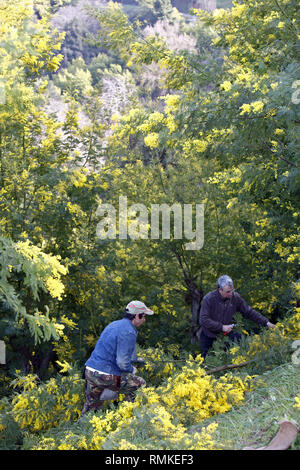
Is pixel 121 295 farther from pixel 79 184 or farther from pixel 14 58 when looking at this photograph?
pixel 14 58

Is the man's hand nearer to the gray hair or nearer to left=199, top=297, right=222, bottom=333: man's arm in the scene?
left=199, top=297, right=222, bottom=333: man's arm

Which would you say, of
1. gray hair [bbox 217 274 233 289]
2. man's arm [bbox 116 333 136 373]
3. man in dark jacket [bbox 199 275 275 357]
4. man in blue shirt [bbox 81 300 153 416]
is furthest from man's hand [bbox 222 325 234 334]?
man's arm [bbox 116 333 136 373]

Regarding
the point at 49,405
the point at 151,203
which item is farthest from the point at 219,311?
the point at 151,203

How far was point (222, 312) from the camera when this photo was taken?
224 inches

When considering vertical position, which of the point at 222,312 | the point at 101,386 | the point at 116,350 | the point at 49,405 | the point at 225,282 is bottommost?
the point at 49,405

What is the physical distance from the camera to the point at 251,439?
123 inches

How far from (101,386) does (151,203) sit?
4695 millimetres

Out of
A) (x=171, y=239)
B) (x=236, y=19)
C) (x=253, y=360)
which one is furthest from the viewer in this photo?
(x=171, y=239)

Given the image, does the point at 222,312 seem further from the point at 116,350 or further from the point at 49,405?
the point at 49,405

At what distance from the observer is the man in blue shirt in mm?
4344

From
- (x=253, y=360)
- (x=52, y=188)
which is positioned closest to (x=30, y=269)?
(x=253, y=360)

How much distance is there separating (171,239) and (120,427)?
480 centimetres

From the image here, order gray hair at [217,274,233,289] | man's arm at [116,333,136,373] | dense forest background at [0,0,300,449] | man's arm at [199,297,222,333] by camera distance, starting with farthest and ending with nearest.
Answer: man's arm at [199,297,222,333] < gray hair at [217,274,233,289] < man's arm at [116,333,136,373] < dense forest background at [0,0,300,449]

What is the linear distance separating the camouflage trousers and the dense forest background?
0.22 m
